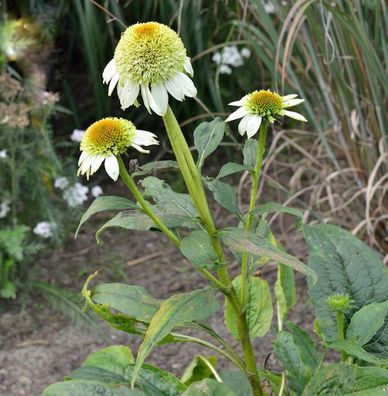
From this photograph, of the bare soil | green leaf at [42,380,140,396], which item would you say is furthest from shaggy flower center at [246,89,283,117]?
the bare soil

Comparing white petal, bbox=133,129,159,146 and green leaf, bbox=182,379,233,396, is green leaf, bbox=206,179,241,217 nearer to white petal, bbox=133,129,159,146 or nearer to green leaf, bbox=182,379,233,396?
white petal, bbox=133,129,159,146

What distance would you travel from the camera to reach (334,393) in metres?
1.40

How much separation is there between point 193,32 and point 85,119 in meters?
0.67

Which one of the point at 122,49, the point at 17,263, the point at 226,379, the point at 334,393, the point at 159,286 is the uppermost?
the point at 122,49

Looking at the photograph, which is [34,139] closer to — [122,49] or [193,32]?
[193,32]

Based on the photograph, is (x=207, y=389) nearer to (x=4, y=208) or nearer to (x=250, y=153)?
(x=250, y=153)

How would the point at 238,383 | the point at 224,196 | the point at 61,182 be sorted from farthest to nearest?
the point at 61,182
the point at 238,383
the point at 224,196

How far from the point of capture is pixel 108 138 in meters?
1.24

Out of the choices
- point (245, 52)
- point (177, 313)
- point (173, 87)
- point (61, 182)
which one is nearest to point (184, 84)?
point (173, 87)

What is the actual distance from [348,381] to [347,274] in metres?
0.29

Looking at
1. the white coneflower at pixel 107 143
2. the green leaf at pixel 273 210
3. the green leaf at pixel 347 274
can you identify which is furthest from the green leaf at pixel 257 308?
the white coneflower at pixel 107 143

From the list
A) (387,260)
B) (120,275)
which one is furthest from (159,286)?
(387,260)

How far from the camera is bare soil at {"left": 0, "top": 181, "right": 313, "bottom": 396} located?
2.46 meters

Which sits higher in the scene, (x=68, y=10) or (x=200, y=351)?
(x=68, y=10)
